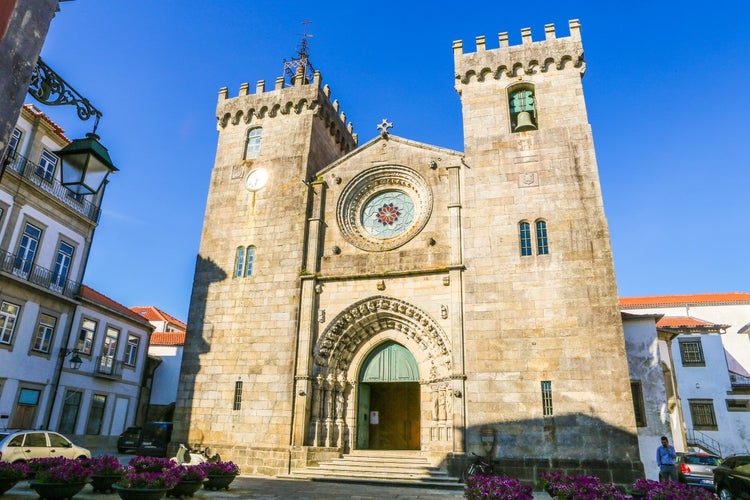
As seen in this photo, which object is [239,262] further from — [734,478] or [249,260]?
[734,478]

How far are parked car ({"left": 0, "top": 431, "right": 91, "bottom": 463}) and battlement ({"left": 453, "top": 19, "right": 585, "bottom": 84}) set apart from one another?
1695 centimetres

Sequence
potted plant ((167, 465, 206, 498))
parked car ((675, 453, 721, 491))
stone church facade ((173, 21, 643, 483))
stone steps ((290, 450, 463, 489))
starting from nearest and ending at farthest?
potted plant ((167, 465, 206, 498)) < stone steps ((290, 450, 463, 489)) < stone church facade ((173, 21, 643, 483)) < parked car ((675, 453, 721, 491))

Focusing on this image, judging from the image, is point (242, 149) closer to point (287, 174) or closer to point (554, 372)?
point (287, 174)

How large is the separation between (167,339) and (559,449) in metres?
27.2

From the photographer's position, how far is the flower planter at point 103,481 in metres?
9.82

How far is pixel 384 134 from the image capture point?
19.0 metres

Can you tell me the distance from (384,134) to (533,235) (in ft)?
22.3

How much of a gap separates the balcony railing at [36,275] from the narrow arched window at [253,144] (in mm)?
9455

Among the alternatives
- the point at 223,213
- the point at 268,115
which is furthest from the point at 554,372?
the point at 268,115

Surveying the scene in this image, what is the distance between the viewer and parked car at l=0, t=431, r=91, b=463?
12.0 metres

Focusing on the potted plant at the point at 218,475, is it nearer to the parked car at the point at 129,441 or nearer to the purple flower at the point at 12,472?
the purple flower at the point at 12,472

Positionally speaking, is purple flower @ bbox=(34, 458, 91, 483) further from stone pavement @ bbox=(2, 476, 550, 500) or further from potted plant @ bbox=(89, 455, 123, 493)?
potted plant @ bbox=(89, 455, 123, 493)

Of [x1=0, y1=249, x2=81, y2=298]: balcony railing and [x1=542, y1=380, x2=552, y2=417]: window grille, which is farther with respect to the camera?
[x1=0, y1=249, x2=81, y2=298]: balcony railing

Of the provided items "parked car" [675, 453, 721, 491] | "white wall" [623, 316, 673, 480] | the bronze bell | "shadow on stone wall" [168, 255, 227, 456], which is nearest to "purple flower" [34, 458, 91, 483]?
"shadow on stone wall" [168, 255, 227, 456]
